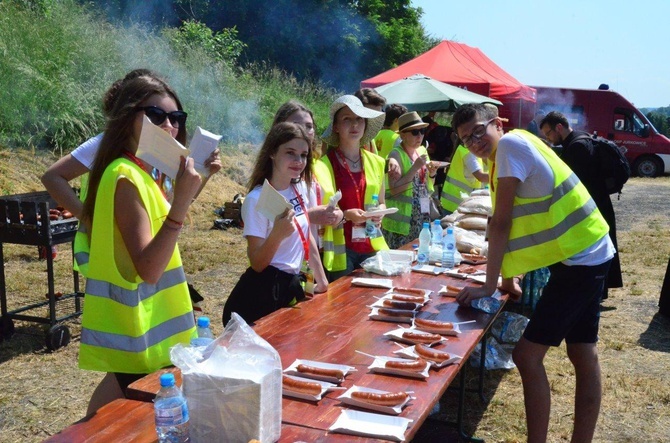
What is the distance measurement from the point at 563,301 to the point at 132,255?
6.85ft

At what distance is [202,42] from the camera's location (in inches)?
660

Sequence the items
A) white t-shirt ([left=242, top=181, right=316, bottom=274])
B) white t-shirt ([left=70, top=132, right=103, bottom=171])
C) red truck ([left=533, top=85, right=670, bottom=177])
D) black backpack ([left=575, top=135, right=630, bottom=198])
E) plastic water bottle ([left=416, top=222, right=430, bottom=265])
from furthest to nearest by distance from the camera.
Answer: red truck ([left=533, top=85, right=670, bottom=177])
black backpack ([left=575, top=135, right=630, bottom=198])
plastic water bottle ([left=416, top=222, right=430, bottom=265])
white t-shirt ([left=70, top=132, right=103, bottom=171])
white t-shirt ([left=242, top=181, right=316, bottom=274])

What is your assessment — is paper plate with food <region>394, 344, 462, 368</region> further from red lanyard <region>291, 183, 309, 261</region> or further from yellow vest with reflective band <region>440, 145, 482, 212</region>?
yellow vest with reflective band <region>440, 145, 482, 212</region>

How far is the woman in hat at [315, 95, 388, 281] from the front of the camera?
4348 mm

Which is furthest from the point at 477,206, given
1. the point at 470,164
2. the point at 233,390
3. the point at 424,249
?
the point at 233,390

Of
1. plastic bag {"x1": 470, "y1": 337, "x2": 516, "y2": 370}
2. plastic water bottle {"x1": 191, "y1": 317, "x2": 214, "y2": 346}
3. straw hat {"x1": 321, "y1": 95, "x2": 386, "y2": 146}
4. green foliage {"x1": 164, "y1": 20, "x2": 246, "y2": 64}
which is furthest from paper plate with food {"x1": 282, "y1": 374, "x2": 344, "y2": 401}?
green foliage {"x1": 164, "y1": 20, "x2": 246, "y2": 64}

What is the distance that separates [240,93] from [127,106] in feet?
43.9

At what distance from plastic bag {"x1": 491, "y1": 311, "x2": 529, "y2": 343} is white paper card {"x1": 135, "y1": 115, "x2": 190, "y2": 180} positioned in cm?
385

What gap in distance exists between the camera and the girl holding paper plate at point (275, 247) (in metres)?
3.20

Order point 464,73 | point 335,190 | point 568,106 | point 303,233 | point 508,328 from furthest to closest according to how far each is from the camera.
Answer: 1. point 568,106
2. point 464,73
3. point 508,328
4. point 335,190
5. point 303,233

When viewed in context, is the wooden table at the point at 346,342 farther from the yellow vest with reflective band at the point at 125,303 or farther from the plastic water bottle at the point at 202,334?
the plastic water bottle at the point at 202,334

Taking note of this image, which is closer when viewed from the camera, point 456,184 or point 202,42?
point 456,184

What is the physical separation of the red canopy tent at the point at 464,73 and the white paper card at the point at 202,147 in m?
10.1

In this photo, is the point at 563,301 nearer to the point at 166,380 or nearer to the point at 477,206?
the point at 166,380
